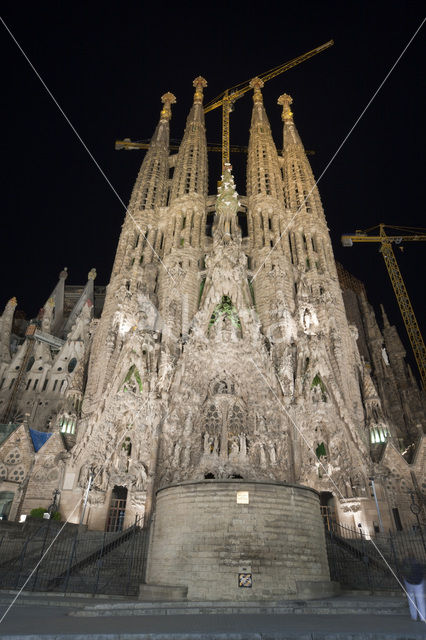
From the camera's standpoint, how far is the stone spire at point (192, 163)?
41.8 m

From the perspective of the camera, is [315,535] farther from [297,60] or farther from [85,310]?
[297,60]

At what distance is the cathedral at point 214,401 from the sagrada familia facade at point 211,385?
0.11m

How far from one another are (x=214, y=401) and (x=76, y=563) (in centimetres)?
1327

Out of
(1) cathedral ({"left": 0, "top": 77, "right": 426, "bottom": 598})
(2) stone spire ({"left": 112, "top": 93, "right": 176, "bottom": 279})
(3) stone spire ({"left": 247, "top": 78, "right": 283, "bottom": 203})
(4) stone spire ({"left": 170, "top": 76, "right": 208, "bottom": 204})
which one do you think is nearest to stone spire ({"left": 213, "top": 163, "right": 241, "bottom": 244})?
(1) cathedral ({"left": 0, "top": 77, "right": 426, "bottom": 598})

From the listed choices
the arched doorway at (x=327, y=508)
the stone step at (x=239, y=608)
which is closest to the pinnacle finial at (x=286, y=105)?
the arched doorway at (x=327, y=508)

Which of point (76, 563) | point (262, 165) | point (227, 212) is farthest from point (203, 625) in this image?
point (262, 165)

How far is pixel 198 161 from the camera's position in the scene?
44.9 meters

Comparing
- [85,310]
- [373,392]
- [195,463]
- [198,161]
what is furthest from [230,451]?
[198,161]

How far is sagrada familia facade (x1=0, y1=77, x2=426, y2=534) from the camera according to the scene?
23516 millimetres

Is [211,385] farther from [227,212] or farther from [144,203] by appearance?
[144,203]

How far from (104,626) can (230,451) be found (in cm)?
1834

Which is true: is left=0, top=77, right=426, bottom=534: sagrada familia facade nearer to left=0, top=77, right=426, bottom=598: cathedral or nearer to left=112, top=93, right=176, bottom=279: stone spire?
left=0, top=77, right=426, bottom=598: cathedral

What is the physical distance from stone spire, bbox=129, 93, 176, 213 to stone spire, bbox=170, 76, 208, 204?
4.60ft

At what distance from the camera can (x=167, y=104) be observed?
55.1 metres
